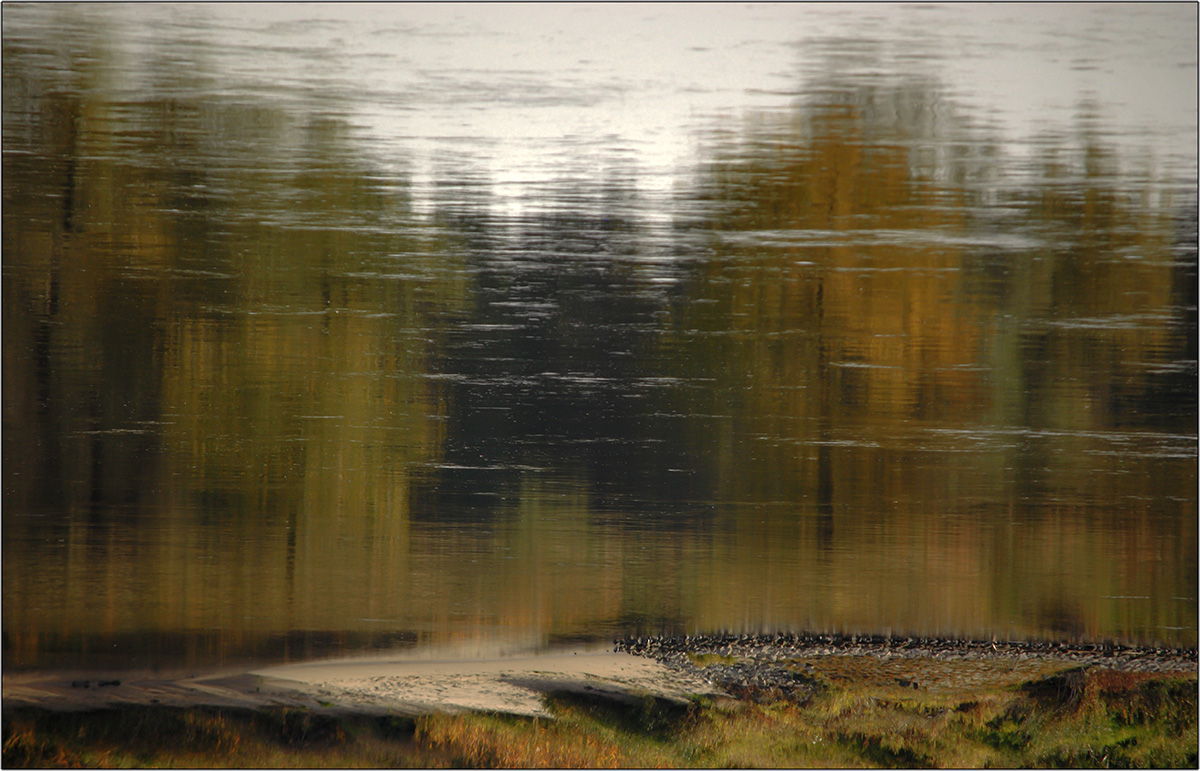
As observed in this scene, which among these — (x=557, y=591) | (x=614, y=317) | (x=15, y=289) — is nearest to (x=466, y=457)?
(x=557, y=591)

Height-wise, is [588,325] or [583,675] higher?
[588,325]

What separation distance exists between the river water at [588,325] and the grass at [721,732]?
17 centimetres

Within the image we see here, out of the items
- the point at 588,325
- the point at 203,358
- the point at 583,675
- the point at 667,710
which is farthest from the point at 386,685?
the point at 588,325

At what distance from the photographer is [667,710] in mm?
1865

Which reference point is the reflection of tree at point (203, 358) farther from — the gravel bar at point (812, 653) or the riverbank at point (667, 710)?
the gravel bar at point (812, 653)

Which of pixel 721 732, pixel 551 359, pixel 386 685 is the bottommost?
pixel 721 732

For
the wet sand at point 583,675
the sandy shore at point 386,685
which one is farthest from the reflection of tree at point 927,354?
the sandy shore at point 386,685

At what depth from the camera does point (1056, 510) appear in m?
1.87

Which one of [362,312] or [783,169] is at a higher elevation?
[783,169]

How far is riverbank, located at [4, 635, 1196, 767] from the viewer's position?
5.95 feet

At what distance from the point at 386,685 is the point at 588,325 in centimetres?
118

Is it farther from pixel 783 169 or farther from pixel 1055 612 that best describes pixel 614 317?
pixel 1055 612

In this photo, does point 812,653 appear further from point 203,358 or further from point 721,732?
point 203,358

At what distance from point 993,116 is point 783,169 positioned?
617 mm
